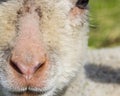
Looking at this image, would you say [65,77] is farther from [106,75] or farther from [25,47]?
[106,75]

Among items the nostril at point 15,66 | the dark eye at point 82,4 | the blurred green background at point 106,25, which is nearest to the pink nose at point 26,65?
the nostril at point 15,66

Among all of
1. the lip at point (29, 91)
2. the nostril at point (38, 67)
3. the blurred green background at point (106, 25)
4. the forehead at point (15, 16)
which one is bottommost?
the blurred green background at point (106, 25)

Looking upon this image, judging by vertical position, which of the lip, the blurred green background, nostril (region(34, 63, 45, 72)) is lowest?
the blurred green background

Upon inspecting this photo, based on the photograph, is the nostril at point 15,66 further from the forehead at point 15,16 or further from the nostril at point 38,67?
the forehead at point 15,16

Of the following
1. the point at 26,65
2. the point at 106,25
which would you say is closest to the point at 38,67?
the point at 26,65

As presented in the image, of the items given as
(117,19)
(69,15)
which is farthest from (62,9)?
(117,19)

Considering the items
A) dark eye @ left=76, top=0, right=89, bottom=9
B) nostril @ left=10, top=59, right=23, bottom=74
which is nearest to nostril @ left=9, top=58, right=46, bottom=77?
nostril @ left=10, top=59, right=23, bottom=74

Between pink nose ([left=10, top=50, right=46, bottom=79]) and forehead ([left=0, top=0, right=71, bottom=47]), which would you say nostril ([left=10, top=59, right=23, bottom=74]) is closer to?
pink nose ([left=10, top=50, right=46, bottom=79])

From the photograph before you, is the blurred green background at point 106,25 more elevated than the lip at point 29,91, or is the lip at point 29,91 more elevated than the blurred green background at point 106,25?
the lip at point 29,91

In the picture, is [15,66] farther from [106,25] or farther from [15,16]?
[106,25]

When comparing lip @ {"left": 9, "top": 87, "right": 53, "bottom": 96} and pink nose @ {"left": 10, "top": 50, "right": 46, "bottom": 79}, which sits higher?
pink nose @ {"left": 10, "top": 50, "right": 46, "bottom": 79}

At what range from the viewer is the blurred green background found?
934 centimetres

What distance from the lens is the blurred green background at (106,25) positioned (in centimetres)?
934

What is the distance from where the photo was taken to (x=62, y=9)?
16.0ft
